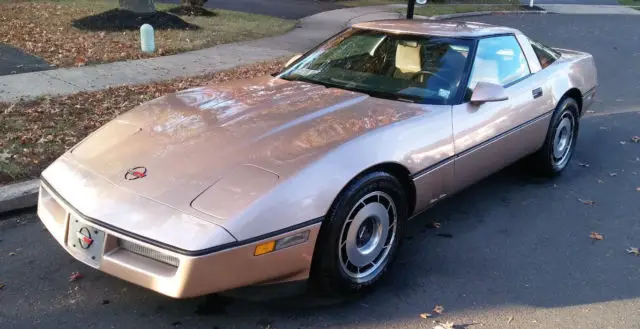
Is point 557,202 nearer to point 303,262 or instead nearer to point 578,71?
point 578,71

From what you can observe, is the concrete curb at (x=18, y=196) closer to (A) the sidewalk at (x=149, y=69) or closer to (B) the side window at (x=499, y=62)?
(A) the sidewalk at (x=149, y=69)

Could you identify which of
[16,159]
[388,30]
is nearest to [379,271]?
[388,30]

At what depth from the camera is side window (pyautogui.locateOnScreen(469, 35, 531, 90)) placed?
4.35 meters

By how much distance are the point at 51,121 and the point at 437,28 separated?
3789 millimetres

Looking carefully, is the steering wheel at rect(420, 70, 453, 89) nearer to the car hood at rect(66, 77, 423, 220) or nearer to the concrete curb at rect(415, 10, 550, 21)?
the car hood at rect(66, 77, 423, 220)

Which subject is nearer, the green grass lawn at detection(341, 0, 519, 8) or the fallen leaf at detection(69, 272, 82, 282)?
the fallen leaf at detection(69, 272, 82, 282)

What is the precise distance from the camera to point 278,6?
19406 mm

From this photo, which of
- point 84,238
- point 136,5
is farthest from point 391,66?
point 136,5

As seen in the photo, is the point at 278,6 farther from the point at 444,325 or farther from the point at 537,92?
the point at 444,325

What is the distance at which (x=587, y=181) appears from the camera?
5406mm

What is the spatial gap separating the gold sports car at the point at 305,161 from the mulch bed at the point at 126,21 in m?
8.05

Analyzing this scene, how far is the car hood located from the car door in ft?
1.50

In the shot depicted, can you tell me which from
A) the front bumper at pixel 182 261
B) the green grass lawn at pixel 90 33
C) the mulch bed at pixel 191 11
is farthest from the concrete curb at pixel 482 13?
the front bumper at pixel 182 261

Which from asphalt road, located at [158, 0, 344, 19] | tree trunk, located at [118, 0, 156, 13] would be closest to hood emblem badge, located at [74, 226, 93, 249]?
tree trunk, located at [118, 0, 156, 13]
